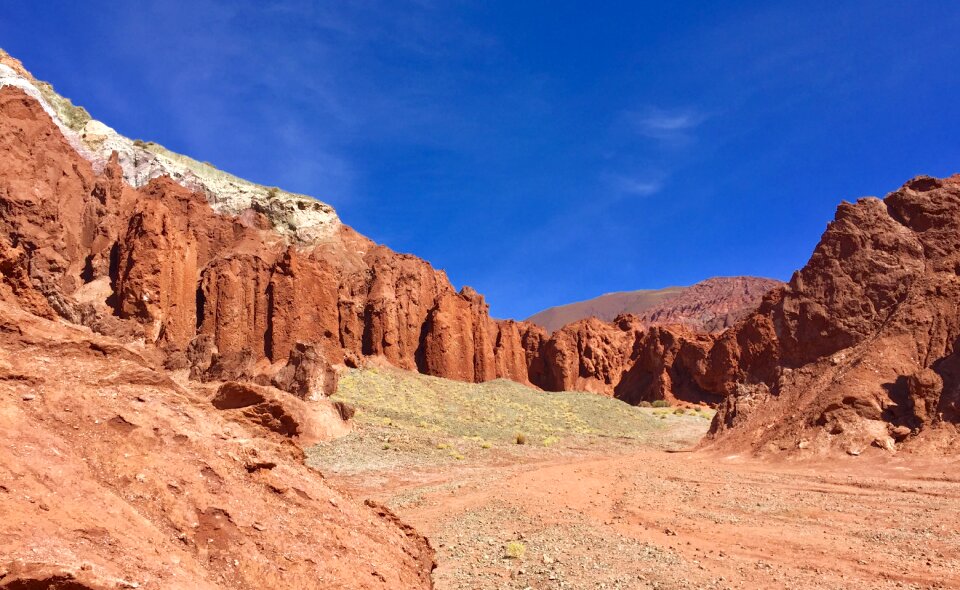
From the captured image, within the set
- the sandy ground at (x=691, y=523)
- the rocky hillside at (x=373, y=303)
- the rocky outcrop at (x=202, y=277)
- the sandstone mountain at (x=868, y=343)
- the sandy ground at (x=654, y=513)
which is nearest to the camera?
the sandy ground at (x=691, y=523)

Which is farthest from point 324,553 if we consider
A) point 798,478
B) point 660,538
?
point 798,478

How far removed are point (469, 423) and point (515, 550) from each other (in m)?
34.4

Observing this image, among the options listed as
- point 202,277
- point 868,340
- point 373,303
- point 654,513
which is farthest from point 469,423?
point 654,513

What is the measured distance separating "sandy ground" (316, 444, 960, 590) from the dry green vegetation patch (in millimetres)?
4035

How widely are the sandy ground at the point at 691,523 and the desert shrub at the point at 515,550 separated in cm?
4

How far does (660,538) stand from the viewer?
1513cm

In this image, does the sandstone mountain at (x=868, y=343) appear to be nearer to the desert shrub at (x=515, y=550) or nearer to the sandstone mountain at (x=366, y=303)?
the sandstone mountain at (x=366, y=303)

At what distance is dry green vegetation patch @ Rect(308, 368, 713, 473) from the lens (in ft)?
102

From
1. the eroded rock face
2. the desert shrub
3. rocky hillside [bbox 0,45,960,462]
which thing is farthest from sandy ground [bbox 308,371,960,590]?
rocky hillside [bbox 0,45,960,462]

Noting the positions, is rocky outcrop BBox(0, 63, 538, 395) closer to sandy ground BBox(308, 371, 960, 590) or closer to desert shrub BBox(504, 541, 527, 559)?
sandy ground BBox(308, 371, 960, 590)

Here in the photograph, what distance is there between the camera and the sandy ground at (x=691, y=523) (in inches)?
471

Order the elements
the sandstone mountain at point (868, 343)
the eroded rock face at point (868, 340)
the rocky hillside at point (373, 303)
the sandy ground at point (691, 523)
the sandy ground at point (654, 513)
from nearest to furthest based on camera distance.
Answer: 1. the sandy ground at point (691, 523)
2. the sandy ground at point (654, 513)
3. the sandstone mountain at point (868, 343)
4. the eroded rock face at point (868, 340)
5. the rocky hillside at point (373, 303)

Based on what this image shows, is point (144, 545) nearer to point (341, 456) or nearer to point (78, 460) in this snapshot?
point (78, 460)

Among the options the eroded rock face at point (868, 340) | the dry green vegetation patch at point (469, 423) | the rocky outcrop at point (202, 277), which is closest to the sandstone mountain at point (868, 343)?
the eroded rock face at point (868, 340)
